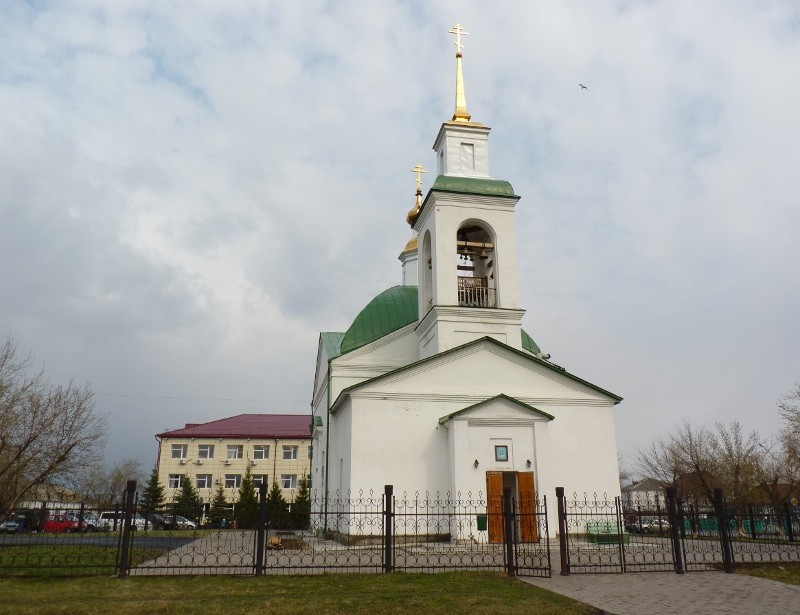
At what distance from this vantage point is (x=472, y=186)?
20.8 meters

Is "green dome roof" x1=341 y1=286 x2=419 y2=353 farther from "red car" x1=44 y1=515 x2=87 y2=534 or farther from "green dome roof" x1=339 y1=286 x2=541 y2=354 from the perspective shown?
"red car" x1=44 y1=515 x2=87 y2=534

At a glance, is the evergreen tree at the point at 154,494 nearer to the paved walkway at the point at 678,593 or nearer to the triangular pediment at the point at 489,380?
the triangular pediment at the point at 489,380

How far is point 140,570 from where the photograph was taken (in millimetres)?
10953

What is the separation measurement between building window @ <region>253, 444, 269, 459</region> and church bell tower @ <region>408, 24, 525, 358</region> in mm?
28134

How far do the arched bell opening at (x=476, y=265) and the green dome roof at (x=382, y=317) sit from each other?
11.1ft

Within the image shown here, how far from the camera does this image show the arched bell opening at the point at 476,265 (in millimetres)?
20344

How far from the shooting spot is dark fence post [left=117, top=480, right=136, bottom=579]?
399 inches

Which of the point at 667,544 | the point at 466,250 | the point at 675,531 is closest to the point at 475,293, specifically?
the point at 466,250

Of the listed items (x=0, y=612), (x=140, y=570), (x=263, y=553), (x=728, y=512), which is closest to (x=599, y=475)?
(x=728, y=512)

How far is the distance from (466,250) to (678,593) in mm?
13601

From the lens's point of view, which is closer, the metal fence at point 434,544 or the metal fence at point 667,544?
the metal fence at point 434,544

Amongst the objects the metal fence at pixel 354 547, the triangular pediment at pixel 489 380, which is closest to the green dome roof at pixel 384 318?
the triangular pediment at pixel 489 380

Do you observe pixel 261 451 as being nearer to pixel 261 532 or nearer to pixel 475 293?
pixel 475 293

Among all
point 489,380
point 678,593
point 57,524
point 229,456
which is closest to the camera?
point 678,593
